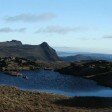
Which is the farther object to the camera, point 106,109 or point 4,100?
point 106,109

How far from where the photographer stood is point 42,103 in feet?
248

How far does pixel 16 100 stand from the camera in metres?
73.4

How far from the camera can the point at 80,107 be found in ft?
258

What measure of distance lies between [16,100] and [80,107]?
1468 centimetres

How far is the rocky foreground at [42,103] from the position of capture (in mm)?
67312

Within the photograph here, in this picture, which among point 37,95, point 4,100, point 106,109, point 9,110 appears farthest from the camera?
point 37,95

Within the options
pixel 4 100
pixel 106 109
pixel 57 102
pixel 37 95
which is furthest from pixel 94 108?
pixel 4 100

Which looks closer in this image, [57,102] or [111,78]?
[57,102]

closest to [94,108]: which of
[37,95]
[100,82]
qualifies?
[37,95]

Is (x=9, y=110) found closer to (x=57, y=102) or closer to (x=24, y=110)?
(x=24, y=110)

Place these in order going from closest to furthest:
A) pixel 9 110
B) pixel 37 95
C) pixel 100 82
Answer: pixel 9 110 → pixel 37 95 → pixel 100 82

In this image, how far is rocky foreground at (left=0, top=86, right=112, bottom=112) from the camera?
67.3 metres

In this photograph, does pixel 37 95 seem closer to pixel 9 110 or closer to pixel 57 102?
pixel 57 102

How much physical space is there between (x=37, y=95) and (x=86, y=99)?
1320 centimetres
